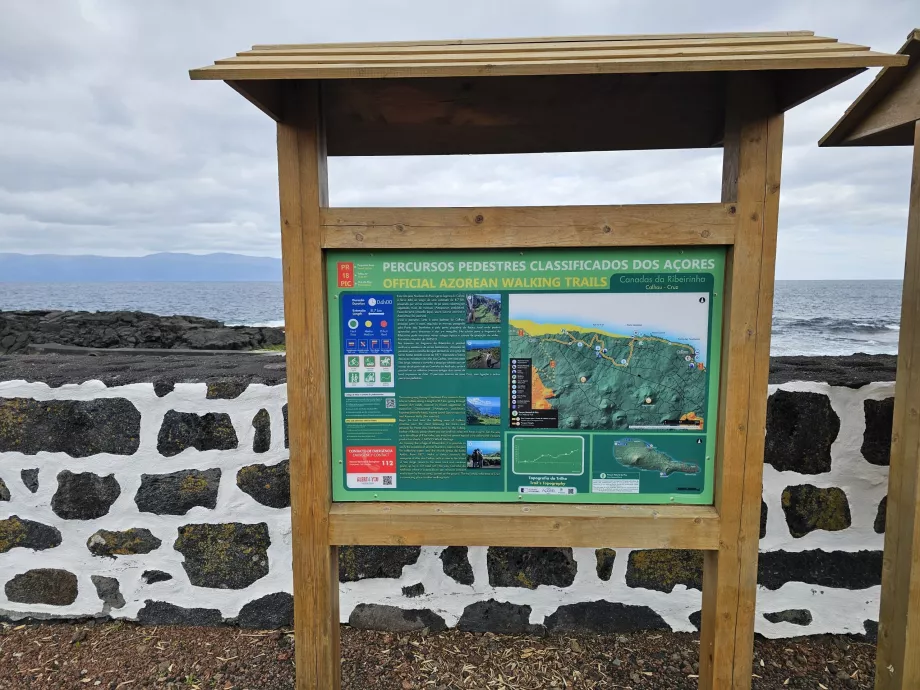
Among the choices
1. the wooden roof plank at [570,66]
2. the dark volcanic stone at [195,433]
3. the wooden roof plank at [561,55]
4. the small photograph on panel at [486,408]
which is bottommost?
the dark volcanic stone at [195,433]

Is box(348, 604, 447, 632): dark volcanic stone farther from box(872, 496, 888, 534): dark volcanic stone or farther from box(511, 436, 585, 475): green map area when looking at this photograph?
box(872, 496, 888, 534): dark volcanic stone

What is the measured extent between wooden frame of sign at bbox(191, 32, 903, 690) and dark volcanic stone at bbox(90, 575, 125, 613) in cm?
135

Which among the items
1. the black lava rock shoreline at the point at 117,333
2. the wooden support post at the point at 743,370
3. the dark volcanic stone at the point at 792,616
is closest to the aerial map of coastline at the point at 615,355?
the wooden support post at the point at 743,370

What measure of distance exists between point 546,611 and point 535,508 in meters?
1.16

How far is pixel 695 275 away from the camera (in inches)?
78.5

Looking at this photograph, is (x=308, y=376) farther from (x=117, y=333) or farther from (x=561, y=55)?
(x=117, y=333)

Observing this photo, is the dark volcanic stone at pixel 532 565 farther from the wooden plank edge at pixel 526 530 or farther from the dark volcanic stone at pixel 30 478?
the dark volcanic stone at pixel 30 478

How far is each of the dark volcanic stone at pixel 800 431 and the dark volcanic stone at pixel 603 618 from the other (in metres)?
0.97

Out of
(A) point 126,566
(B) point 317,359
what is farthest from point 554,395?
(A) point 126,566

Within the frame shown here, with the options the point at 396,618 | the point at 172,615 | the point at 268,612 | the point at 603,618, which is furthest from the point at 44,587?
the point at 603,618

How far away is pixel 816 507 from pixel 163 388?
3.13 m

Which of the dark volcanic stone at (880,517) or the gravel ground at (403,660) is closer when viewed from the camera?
the gravel ground at (403,660)

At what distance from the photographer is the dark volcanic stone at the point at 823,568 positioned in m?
2.82

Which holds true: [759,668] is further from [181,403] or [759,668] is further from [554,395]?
[181,403]
